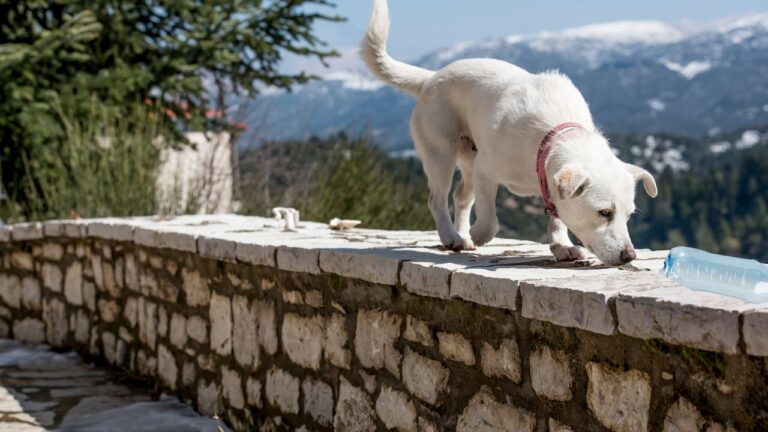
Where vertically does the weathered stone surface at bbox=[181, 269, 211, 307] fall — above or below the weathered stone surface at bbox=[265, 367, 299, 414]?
above

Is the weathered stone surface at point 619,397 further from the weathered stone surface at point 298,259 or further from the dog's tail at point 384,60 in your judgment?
the dog's tail at point 384,60

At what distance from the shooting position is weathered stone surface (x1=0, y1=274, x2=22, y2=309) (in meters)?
6.77

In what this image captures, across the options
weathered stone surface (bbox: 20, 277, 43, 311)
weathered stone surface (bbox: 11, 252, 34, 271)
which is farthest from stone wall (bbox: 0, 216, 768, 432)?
weathered stone surface (bbox: 11, 252, 34, 271)

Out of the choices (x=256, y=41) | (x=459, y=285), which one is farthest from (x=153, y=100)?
(x=459, y=285)

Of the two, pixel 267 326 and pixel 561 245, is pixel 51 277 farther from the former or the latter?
pixel 561 245

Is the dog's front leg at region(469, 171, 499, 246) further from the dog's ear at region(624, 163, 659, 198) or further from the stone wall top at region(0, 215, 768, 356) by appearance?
the dog's ear at region(624, 163, 659, 198)

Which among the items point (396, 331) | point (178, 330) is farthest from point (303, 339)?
point (178, 330)

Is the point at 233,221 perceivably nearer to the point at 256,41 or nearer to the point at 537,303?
the point at 537,303

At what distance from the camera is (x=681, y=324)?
7.00 ft

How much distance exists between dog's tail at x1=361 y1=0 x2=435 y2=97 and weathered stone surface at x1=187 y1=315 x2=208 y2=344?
1.68 metres

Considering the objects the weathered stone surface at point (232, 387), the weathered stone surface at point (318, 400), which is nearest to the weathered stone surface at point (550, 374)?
the weathered stone surface at point (318, 400)

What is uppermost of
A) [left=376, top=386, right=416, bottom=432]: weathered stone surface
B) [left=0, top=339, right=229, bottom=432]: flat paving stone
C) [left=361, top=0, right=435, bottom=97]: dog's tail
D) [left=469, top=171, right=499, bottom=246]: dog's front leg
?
[left=361, top=0, right=435, bottom=97]: dog's tail

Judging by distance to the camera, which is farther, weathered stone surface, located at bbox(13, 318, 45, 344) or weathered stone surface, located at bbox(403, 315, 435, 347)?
weathered stone surface, located at bbox(13, 318, 45, 344)

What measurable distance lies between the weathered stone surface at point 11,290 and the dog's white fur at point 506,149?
158 inches
